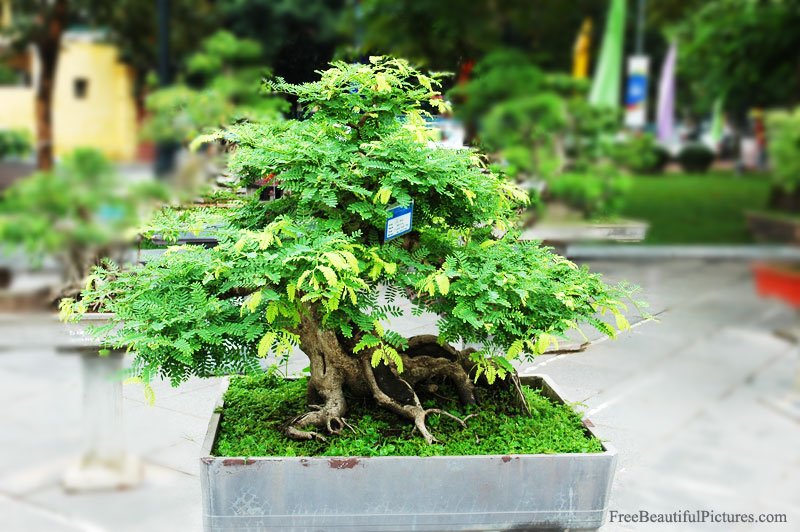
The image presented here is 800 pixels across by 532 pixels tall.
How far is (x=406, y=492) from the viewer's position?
346 centimetres

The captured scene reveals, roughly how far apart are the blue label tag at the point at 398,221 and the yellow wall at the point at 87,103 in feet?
5.98

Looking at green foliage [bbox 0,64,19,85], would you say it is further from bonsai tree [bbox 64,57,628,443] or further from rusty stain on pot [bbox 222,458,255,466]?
rusty stain on pot [bbox 222,458,255,466]

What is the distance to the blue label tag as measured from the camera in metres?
3.58

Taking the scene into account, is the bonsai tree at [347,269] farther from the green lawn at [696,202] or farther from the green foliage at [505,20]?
the green lawn at [696,202]

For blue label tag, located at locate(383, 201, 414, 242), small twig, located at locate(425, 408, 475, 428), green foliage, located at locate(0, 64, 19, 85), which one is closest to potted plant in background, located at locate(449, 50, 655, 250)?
blue label tag, located at locate(383, 201, 414, 242)

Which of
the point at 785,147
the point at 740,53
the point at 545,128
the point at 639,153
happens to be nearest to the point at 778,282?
the point at 785,147

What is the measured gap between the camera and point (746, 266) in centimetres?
1068

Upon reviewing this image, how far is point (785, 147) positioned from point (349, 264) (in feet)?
15.6

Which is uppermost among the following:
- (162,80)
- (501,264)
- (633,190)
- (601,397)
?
(162,80)

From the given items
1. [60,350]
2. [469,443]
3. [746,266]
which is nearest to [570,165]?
[469,443]

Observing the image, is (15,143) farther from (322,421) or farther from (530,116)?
(530,116)

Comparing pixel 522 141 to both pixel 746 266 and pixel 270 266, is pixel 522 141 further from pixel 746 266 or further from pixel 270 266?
pixel 746 266

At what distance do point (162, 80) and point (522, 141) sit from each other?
273cm

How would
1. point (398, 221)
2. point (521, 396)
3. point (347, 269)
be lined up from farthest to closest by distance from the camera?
point (521, 396)
point (398, 221)
point (347, 269)
